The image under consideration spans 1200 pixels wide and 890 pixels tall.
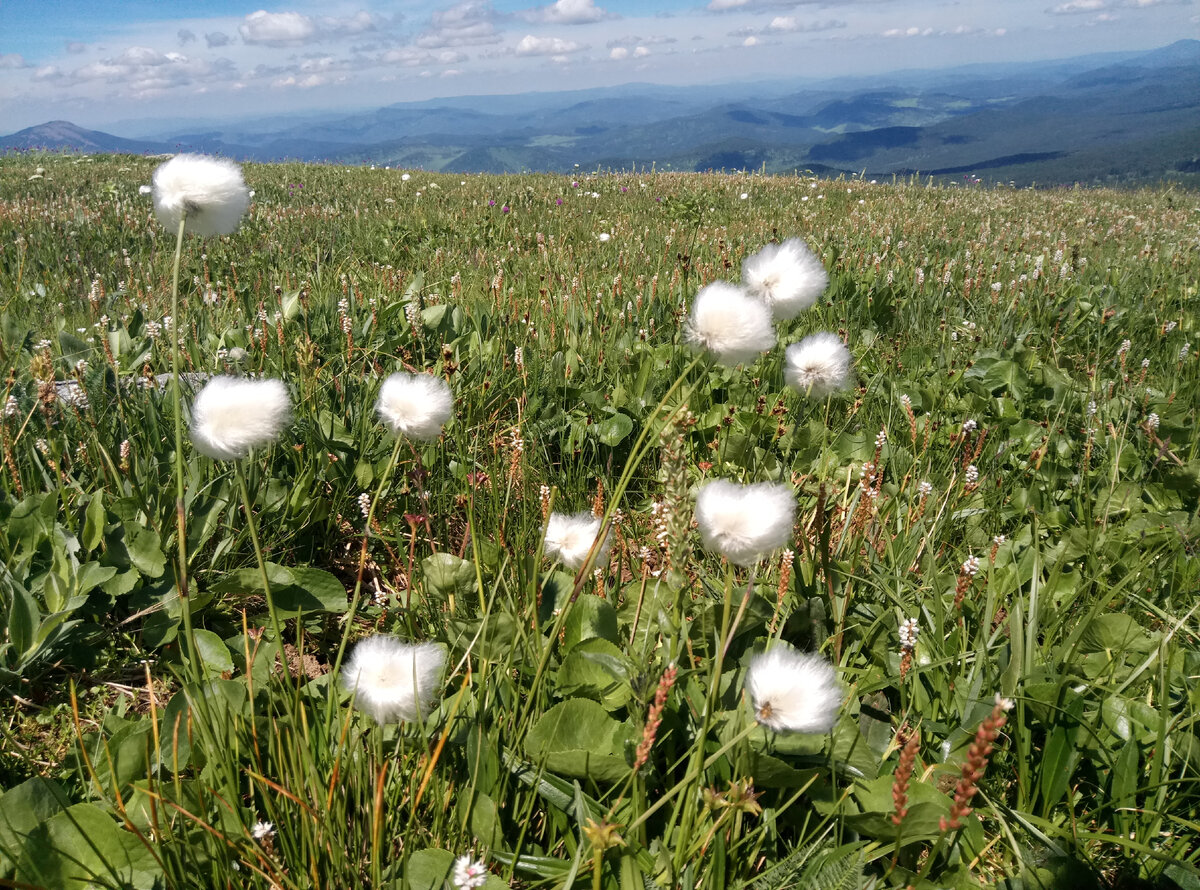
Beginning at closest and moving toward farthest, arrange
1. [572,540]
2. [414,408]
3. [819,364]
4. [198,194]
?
1. [198,194]
2. [414,408]
3. [572,540]
4. [819,364]

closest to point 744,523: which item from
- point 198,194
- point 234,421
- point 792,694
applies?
point 792,694

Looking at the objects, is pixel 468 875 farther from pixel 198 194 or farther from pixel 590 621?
pixel 198 194

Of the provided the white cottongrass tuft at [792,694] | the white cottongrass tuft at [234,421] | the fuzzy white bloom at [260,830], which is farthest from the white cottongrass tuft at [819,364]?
the fuzzy white bloom at [260,830]

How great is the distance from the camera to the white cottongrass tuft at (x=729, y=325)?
1.53m

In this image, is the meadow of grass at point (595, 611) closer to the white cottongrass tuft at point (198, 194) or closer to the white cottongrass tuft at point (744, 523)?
the white cottongrass tuft at point (744, 523)

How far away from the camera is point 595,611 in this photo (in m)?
1.91

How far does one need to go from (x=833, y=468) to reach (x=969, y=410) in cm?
95

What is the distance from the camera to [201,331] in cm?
389

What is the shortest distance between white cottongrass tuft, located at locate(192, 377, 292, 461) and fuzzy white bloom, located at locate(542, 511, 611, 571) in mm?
673

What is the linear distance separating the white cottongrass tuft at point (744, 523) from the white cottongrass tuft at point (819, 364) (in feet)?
2.65

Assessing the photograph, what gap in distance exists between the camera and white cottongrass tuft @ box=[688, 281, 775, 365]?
1525 mm

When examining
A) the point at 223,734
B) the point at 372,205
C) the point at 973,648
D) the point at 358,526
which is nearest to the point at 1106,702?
the point at 973,648

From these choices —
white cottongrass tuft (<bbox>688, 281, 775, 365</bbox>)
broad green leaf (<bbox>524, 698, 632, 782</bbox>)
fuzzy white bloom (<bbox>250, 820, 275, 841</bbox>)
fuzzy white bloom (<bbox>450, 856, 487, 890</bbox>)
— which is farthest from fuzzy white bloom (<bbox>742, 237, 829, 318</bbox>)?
fuzzy white bloom (<bbox>250, 820, 275, 841</bbox>)

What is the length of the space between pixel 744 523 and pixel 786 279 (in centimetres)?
68
